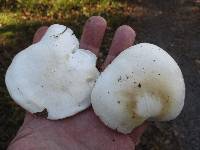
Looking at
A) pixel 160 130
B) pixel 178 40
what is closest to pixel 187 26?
pixel 178 40

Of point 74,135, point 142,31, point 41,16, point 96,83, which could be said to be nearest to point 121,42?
point 96,83

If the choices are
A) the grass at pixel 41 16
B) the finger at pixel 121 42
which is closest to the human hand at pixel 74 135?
the finger at pixel 121 42

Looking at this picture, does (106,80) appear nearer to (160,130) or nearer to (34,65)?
(34,65)

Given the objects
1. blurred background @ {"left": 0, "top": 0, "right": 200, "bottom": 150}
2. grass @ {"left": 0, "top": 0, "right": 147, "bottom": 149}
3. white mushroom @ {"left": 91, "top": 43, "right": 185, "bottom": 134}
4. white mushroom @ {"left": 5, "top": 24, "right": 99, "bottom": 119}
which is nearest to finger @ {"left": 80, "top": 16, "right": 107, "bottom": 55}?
white mushroom @ {"left": 5, "top": 24, "right": 99, "bottom": 119}

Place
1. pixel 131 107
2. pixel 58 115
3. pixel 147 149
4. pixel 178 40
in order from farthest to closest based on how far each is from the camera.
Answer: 1. pixel 178 40
2. pixel 147 149
3. pixel 58 115
4. pixel 131 107

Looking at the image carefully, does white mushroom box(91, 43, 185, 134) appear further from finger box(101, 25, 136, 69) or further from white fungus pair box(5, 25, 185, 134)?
finger box(101, 25, 136, 69)

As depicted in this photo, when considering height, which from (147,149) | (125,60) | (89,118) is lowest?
(147,149)

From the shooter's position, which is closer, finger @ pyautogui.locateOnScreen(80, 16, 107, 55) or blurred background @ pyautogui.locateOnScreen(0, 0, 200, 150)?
finger @ pyautogui.locateOnScreen(80, 16, 107, 55)

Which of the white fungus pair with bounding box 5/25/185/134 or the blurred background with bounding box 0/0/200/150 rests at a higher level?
the white fungus pair with bounding box 5/25/185/134
